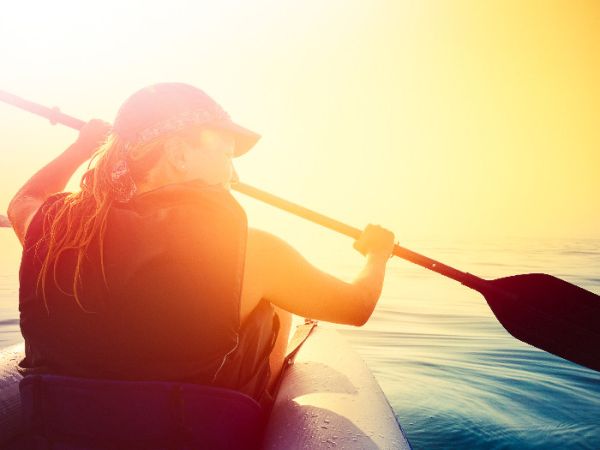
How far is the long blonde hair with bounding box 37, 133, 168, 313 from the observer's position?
4.24 ft

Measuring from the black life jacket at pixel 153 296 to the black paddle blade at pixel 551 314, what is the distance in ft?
9.08

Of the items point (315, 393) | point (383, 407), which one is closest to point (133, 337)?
point (315, 393)

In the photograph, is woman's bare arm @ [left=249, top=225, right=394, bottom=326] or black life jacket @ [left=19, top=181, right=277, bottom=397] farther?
woman's bare arm @ [left=249, top=225, right=394, bottom=326]

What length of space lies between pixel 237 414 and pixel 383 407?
89 cm

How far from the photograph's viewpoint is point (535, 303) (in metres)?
3.41

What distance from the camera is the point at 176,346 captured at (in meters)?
1.28

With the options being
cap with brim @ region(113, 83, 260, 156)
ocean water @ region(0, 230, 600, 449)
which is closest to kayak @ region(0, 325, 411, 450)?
cap with brim @ region(113, 83, 260, 156)

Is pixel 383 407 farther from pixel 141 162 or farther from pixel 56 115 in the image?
pixel 56 115

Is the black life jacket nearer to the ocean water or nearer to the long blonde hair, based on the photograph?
the long blonde hair

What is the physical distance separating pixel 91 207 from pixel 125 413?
661 millimetres

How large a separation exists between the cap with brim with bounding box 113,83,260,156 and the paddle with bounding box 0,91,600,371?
1.78 meters

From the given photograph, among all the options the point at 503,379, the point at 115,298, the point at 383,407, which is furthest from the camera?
the point at 503,379

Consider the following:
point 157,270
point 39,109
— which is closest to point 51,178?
point 157,270

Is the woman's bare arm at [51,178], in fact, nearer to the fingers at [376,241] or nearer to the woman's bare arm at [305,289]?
the woman's bare arm at [305,289]
